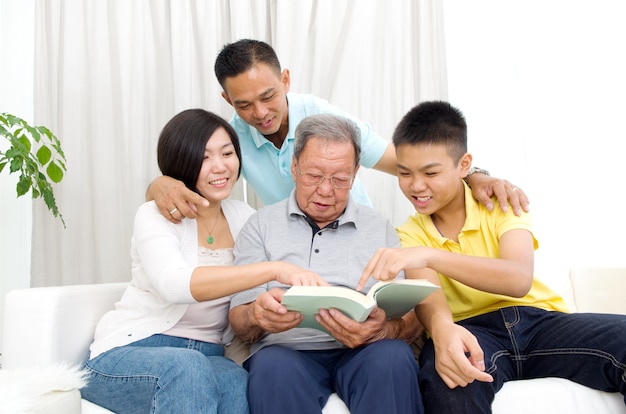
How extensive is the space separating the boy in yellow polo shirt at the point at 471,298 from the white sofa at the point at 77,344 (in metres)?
0.05

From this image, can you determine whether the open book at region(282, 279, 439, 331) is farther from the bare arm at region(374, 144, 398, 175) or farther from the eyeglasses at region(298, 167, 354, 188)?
the bare arm at region(374, 144, 398, 175)

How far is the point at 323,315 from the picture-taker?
58.1 inches

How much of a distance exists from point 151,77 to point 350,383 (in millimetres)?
2061

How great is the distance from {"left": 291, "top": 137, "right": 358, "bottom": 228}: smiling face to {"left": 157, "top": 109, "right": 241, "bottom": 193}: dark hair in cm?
32

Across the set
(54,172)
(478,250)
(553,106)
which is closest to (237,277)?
(478,250)

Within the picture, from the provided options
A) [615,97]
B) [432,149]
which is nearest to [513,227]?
[432,149]

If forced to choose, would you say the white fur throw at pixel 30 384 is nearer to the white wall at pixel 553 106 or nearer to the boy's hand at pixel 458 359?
the boy's hand at pixel 458 359

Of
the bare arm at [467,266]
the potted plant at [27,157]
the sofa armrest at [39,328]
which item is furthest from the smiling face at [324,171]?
the potted plant at [27,157]

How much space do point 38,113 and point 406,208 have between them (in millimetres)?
1963

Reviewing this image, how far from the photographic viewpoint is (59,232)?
2.94m

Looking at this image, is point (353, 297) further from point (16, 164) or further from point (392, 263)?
point (16, 164)

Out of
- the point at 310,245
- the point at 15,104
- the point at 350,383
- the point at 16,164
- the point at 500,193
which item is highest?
the point at 15,104

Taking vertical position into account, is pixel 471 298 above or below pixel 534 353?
above

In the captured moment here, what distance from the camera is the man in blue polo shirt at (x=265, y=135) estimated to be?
5.80 feet
